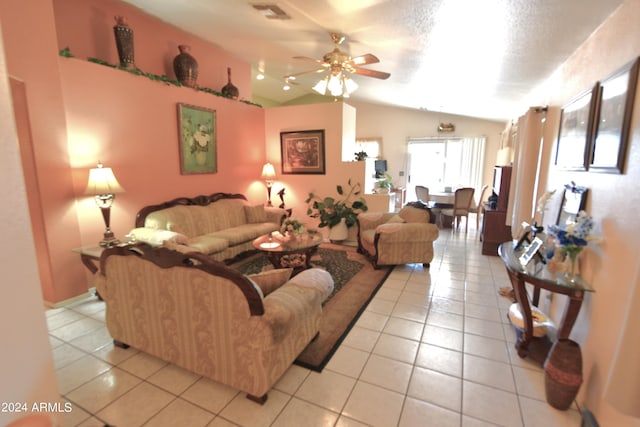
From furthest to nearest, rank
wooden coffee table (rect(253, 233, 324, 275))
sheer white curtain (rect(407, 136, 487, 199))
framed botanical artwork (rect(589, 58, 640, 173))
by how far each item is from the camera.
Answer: sheer white curtain (rect(407, 136, 487, 199)) → wooden coffee table (rect(253, 233, 324, 275)) → framed botanical artwork (rect(589, 58, 640, 173))

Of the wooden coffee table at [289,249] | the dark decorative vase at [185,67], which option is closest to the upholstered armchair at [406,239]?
the wooden coffee table at [289,249]

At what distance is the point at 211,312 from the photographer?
1723 millimetres

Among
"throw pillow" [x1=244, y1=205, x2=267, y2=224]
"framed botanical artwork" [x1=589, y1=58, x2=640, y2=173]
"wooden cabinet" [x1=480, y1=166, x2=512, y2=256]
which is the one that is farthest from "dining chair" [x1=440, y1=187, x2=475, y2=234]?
"framed botanical artwork" [x1=589, y1=58, x2=640, y2=173]

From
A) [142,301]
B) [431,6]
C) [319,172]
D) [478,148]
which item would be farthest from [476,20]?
[478,148]

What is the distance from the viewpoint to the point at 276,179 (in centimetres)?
587

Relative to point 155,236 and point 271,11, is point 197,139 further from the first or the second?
point 271,11

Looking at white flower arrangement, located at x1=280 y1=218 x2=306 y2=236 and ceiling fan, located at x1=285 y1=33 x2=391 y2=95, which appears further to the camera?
white flower arrangement, located at x1=280 y1=218 x2=306 y2=236

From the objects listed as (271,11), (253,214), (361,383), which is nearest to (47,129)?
(271,11)

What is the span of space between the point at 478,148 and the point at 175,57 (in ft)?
23.3

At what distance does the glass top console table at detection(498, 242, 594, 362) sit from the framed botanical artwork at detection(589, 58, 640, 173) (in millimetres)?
716

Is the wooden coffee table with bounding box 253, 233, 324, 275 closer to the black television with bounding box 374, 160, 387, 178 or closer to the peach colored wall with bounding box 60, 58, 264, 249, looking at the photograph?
the peach colored wall with bounding box 60, 58, 264, 249

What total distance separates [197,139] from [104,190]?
67.6 inches

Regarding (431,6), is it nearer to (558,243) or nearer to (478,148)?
(558,243)

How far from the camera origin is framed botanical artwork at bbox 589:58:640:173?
5.11ft
